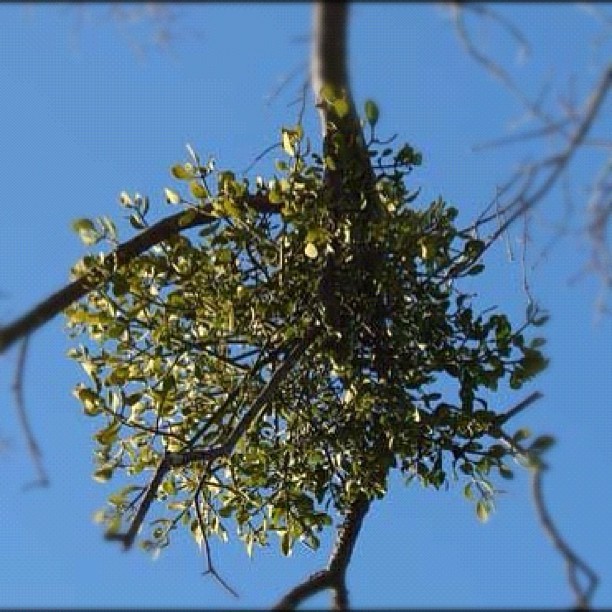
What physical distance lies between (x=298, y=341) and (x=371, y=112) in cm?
51

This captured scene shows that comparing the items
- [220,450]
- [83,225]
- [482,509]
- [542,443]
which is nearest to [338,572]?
[220,450]

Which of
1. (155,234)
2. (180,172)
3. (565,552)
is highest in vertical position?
(180,172)

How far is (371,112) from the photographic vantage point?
254 cm

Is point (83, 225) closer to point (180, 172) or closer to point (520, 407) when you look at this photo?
point (180, 172)

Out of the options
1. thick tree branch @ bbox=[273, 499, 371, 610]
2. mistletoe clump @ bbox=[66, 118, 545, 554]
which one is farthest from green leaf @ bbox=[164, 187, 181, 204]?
thick tree branch @ bbox=[273, 499, 371, 610]

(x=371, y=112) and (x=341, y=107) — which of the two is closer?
(x=341, y=107)

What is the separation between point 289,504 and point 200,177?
75cm

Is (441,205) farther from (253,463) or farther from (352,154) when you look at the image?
(253,463)

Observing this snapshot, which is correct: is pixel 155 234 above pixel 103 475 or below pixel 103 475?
above

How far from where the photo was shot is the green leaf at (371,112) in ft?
8.30

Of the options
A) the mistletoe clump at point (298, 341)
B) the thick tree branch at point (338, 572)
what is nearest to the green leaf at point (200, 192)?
the mistletoe clump at point (298, 341)

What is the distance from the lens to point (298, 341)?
2.70 meters

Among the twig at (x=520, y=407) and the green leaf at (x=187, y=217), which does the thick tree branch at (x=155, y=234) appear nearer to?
the green leaf at (x=187, y=217)

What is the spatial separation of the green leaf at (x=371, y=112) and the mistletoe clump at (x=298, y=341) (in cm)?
11
